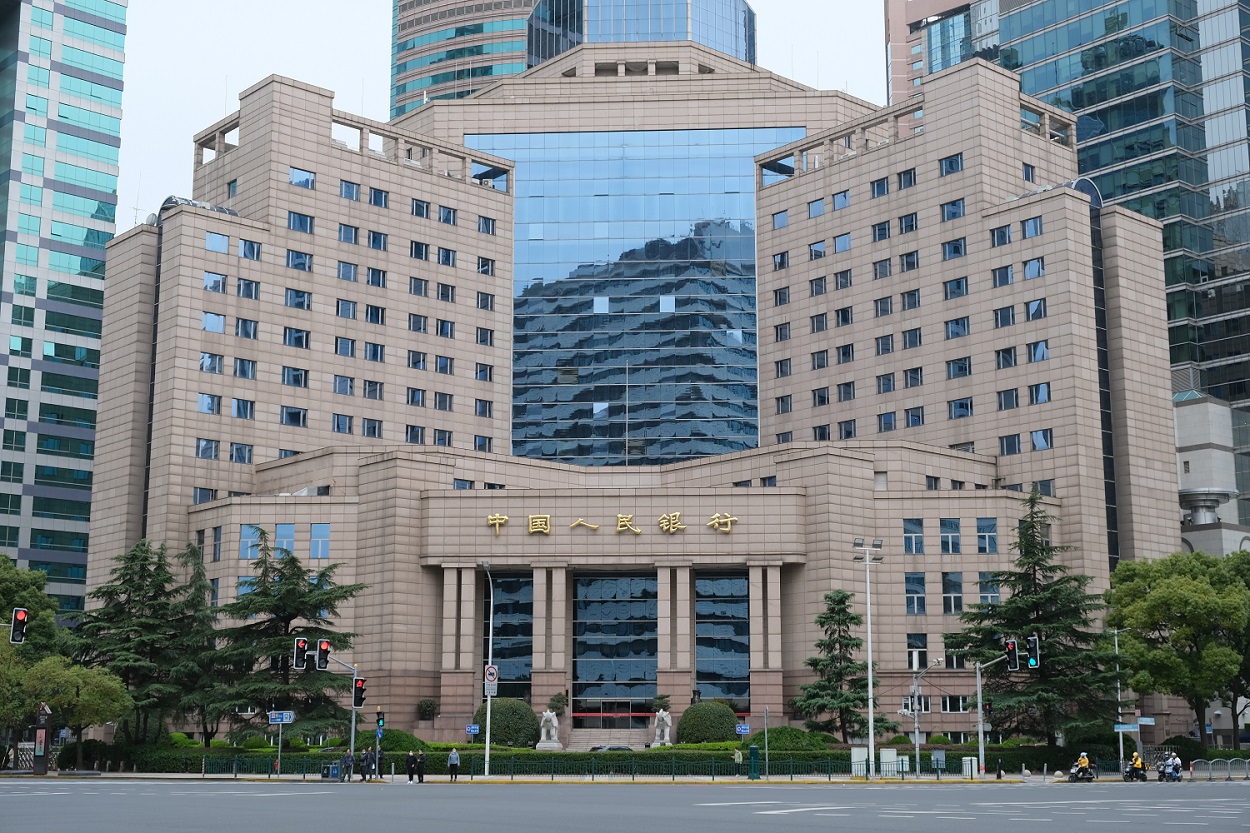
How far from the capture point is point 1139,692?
87.3 m

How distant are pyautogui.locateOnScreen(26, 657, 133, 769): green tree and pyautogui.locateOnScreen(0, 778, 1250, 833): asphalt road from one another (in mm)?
11070

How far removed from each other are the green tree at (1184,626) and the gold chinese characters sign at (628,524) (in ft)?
79.0

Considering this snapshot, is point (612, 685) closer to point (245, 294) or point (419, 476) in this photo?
point (419, 476)

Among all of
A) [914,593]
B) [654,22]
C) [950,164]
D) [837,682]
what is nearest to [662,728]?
[837,682]

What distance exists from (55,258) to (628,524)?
78.8 m

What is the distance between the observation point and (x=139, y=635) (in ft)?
267

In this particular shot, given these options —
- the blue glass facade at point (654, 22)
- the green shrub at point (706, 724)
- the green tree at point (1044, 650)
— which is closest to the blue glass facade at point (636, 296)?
the blue glass facade at point (654, 22)

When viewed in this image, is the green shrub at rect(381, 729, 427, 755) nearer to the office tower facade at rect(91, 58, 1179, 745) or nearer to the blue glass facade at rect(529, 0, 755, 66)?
the office tower facade at rect(91, 58, 1179, 745)

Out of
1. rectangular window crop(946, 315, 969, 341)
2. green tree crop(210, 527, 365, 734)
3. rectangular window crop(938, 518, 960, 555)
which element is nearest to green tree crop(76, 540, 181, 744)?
green tree crop(210, 527, 365, 734)

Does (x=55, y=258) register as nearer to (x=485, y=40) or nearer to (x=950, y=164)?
(x=485, y=40)

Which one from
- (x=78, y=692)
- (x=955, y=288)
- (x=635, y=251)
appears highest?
(x=635, y=251)

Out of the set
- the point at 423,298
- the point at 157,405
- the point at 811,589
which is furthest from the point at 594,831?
the point at 423,298

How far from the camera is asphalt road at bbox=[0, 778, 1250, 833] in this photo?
34.5m

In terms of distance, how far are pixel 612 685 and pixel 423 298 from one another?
37985mm
